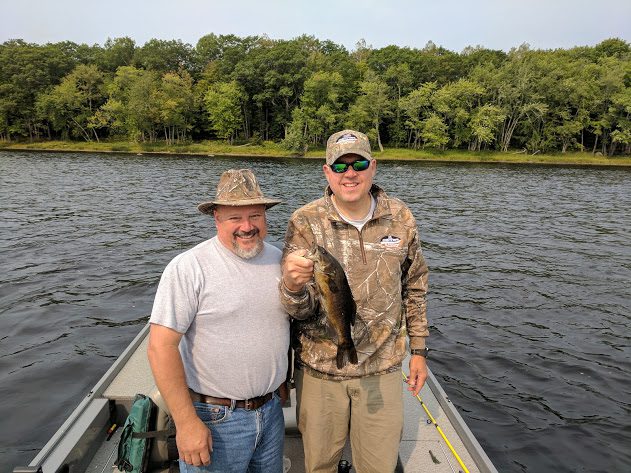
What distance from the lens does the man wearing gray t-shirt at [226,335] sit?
2742mm

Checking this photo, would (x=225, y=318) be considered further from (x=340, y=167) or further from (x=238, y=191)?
(x=340, y=167)

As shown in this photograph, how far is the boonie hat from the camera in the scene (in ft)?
9.76

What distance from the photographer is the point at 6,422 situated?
741 cm

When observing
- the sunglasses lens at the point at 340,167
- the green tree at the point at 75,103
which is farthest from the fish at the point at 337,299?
the green tree at the point at 75,103

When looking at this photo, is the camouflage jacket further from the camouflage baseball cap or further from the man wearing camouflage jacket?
the camouflage baseball cap

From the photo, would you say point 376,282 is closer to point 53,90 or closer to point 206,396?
point 206,396

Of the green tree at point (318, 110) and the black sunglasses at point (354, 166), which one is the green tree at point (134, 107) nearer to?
the green tree at point (318, 110)

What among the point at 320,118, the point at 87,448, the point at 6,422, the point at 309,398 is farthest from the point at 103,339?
the point at 320,118

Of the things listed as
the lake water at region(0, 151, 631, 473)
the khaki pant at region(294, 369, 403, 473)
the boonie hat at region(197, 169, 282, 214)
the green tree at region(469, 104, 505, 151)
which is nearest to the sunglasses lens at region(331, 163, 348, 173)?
the boonie hat at region(197, 169, 282, 214)

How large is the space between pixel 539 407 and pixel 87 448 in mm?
7622

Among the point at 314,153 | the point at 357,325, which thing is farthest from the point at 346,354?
the point at 314,153

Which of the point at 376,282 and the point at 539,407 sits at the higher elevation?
the point at 376,282

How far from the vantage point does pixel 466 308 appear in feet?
40.7

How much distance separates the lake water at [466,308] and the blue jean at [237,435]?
5259 millimetres
